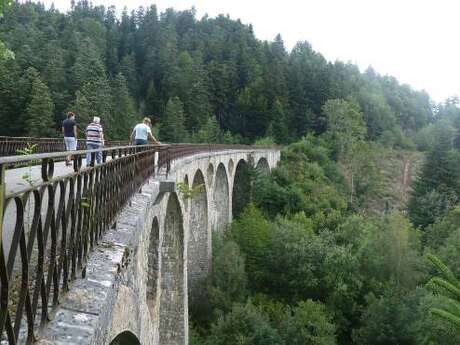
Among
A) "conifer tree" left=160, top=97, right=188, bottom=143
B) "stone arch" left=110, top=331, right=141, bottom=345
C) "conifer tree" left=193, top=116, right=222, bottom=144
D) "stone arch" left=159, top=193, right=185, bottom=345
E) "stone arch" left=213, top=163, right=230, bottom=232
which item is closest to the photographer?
"stone arch" left=110, top=331, right=141, bottom=345

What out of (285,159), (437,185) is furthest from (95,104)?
(437,185)

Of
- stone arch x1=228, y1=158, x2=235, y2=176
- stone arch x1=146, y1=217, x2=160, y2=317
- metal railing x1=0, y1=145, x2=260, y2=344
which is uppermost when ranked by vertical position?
metal railing x1=0, y1=145, x2=260, y2=344

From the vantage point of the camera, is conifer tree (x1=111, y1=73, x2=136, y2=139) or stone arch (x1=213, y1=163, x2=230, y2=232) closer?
stone arch (x1=213, y1=163, x2=230, y2=232)

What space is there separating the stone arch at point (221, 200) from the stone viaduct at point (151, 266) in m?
0.07

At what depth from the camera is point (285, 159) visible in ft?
172

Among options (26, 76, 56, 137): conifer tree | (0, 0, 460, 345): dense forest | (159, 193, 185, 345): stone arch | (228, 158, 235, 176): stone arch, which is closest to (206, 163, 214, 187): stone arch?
(0, 0, 460, 345): dense forest

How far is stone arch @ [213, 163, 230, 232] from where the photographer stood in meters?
31.0

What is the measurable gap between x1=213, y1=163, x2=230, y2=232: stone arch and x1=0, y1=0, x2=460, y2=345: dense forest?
919 millimetres

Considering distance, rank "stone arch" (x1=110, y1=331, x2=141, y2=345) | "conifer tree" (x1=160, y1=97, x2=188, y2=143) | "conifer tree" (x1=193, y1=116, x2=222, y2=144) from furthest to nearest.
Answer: "conifer tree" (x1=160, y1=97, x2=188, y2=143)
"conifer tree" (x1=193, y1=116, x2=222, y2=144)
"stone arch" (x1=110, y1=331, x2=141, y2=345)

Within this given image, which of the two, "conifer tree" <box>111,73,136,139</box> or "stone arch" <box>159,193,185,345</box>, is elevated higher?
"conifer tree" <box>111,73,136,139</box>

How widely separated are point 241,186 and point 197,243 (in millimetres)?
14080

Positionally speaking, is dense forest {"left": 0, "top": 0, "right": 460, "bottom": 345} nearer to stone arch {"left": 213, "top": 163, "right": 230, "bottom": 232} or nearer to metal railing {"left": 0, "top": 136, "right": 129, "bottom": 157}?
stone arch {"left": 213, "top": 163, "right": 230, "bottom": 232}

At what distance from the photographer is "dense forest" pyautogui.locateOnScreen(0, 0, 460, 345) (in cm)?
2383

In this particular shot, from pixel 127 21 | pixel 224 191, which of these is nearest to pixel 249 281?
pixel 224 191
